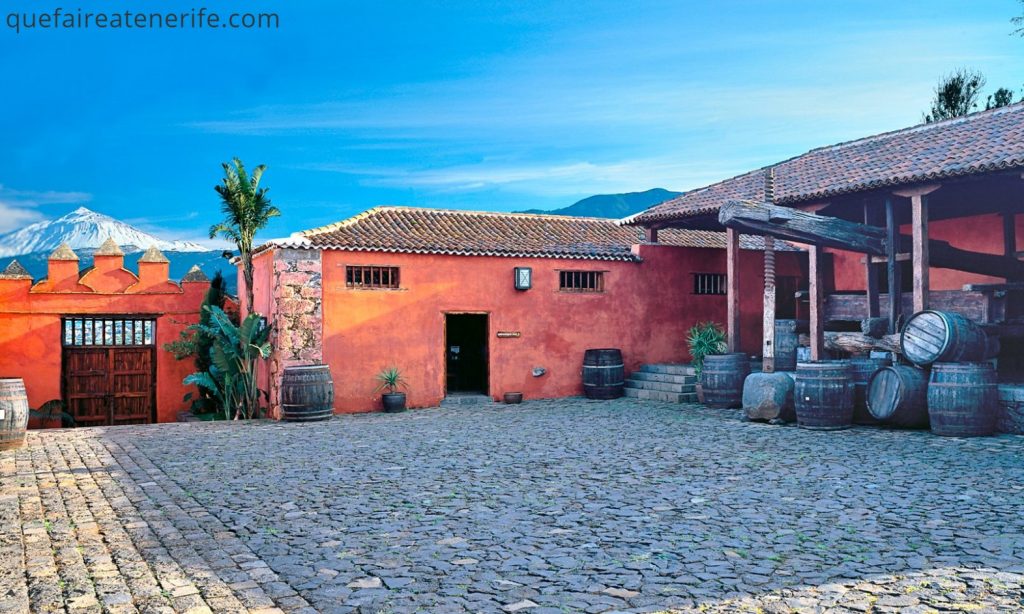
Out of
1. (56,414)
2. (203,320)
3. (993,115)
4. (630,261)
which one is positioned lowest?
(56,414)

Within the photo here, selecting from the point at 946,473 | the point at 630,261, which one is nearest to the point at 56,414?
the point at 630,261

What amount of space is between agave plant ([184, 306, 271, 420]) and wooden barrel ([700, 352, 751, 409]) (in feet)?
26.0

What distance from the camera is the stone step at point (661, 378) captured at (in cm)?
1544

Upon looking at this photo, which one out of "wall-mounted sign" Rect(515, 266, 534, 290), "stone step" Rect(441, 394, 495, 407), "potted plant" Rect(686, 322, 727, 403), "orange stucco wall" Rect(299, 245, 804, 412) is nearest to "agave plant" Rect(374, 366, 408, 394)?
"orange stucco wall" Rect(299, 245, 804, 412)

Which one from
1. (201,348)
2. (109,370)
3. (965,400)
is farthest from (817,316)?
(109,370)

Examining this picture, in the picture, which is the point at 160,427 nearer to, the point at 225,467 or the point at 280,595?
the point at 225,467

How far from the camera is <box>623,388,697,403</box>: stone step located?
15148 millimetres

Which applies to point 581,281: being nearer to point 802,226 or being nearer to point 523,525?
point 802,226

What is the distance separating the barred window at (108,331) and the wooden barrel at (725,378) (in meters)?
12.7

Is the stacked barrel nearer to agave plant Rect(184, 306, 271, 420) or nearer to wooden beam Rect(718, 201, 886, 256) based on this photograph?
wooden beam Rect(718, 201, 886, 256)

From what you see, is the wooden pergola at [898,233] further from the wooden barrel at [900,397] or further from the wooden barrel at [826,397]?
the wooden barrel at [826,397]

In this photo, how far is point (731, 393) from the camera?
13.5 m

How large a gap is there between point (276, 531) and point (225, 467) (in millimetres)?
3203

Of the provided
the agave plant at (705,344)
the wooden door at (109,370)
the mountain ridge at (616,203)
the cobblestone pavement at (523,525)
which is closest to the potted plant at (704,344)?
the agave plant at (705,344)
